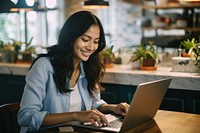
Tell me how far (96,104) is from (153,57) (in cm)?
128

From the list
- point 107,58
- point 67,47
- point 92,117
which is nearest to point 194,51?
point 107,58

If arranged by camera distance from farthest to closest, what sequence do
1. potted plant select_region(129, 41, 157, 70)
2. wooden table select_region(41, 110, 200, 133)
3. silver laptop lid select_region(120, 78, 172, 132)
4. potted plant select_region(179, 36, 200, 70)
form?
potted plant select_region(129, 41, 157, 70)
potted plant select_region(179, 36, 200, 70)
wooden table select_region(41, 110, 200, 133)
silver laptop lid select_region(120, 78, 172, 132)

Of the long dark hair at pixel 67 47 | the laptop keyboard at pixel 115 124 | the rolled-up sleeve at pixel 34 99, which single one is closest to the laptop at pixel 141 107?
the laptop keyboard at pixel 115 124

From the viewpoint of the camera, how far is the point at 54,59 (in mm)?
2080

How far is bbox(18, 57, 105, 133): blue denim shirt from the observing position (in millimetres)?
1834

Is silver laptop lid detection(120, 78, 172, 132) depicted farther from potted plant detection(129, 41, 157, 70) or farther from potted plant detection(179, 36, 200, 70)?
potted plant detection(129, 41, 157, 70)

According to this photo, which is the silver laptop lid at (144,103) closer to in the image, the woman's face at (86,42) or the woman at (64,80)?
the woman at (64,80)

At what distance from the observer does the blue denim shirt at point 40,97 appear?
183 cm

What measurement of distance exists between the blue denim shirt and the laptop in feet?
0.78

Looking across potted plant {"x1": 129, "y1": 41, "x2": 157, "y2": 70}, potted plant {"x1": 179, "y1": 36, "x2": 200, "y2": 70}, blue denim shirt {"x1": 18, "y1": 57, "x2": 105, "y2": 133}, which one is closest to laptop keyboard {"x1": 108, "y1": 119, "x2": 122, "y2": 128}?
blue denim shirt {"x1": 18, "y1": 57, "x2": 105, "y2": 133}

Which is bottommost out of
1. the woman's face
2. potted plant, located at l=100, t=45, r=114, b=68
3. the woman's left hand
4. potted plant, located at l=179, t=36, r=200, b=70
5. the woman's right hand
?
the woman's left hand

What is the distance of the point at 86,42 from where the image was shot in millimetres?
2057

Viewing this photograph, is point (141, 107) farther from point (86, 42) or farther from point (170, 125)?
Answer: point (86, 42)

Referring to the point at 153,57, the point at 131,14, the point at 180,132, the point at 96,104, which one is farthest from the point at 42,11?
the point at 180,132
